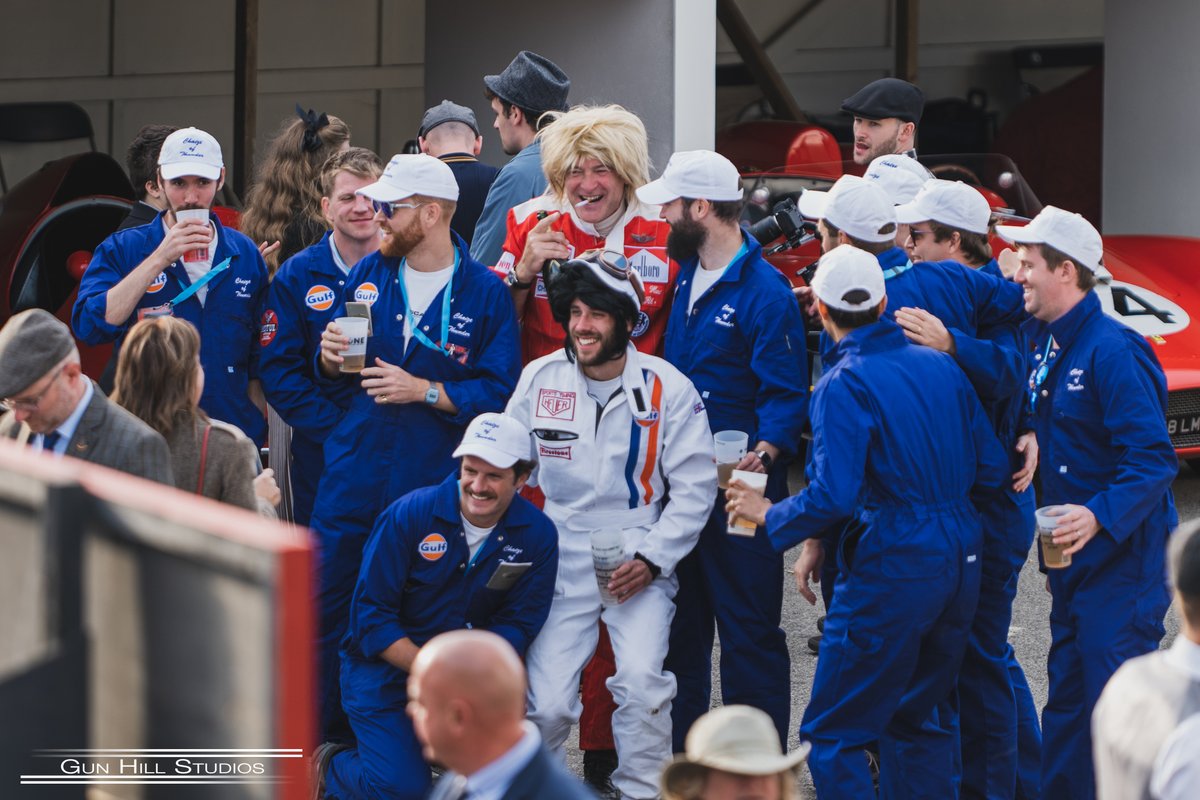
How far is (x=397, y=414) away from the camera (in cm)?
Result: 550

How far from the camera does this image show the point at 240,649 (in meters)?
2.09

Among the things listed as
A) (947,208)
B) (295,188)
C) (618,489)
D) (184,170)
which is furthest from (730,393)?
(295,188)

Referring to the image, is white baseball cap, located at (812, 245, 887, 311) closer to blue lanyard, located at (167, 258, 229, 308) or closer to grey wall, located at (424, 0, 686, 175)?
blue lanyard, located at (167, 258, 229, 308)

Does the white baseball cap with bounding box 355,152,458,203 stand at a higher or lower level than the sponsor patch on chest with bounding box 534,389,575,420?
higher

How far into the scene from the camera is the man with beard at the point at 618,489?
16.9 ft

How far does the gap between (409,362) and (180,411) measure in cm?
106

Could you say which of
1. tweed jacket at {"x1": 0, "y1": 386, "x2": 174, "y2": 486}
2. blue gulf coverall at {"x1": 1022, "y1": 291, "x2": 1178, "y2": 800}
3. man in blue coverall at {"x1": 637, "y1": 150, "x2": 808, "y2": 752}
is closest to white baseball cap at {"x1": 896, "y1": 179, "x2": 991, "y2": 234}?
man in blue coverall at {"x1": 637, "y1": 150, "x2": 808, "y2": 752}

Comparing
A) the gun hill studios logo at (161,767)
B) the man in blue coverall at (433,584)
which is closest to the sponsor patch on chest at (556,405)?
the man in blue coverall at (433,584)

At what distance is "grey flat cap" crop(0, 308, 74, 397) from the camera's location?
408 centimetres

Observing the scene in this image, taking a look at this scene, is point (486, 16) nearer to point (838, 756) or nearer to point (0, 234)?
point (0, 234)

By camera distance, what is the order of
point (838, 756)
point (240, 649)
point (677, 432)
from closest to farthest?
point (240, 649), point (838, 756), point (677, 432)

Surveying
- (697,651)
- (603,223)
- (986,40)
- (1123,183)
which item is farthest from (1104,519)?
(986,40)

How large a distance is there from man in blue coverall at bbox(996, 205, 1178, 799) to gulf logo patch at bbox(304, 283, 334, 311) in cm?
234

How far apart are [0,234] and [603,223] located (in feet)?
19.0
